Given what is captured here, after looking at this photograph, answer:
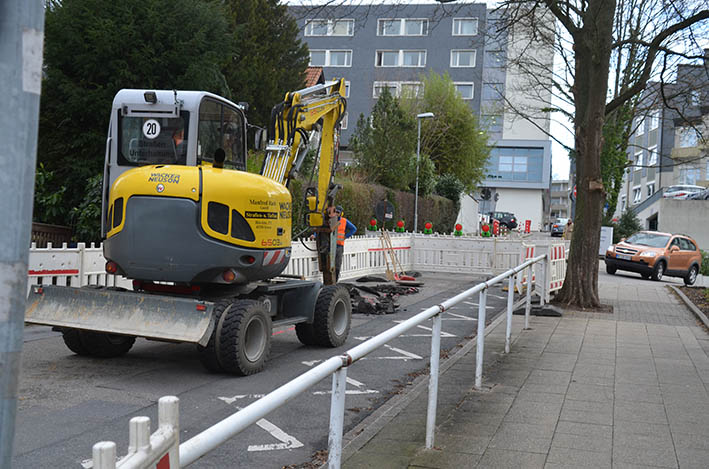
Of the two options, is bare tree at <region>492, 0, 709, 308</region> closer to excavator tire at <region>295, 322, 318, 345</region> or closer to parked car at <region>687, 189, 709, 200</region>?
excavator tire at <region>295, 322, 318, 345</region>

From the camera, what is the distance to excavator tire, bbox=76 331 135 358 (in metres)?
8.03

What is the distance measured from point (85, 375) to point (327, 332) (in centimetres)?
299

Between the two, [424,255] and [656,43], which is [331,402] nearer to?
[656,43]

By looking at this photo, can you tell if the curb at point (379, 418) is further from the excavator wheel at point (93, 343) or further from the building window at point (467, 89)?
the building window at point (467, 89)

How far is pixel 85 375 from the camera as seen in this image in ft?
24.1

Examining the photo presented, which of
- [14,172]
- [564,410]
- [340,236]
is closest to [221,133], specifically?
[564,410]

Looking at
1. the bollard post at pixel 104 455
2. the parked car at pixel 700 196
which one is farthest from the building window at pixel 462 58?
the bollard post at pixel 104 455

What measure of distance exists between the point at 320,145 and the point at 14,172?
10258 mm

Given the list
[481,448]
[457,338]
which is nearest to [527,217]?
[457,338]

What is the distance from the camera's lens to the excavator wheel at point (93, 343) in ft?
26.3

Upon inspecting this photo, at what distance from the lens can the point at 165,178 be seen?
7613mm

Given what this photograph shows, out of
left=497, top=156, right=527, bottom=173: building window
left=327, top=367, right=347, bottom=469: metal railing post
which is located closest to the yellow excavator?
left=327, top=367, right=347, bottom=469: metal railing post

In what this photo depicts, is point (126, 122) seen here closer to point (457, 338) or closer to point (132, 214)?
point (132, 214)

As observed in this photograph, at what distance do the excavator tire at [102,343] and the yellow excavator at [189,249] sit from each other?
0.05ft
